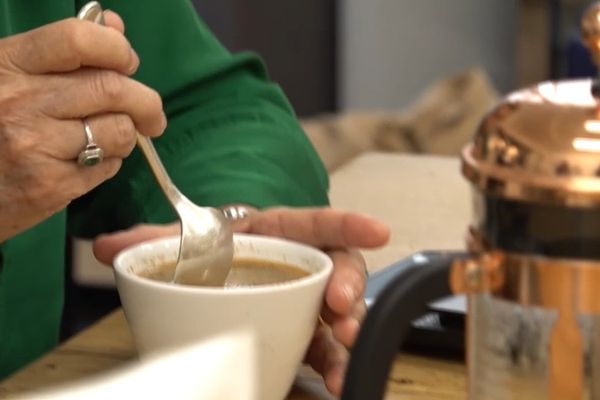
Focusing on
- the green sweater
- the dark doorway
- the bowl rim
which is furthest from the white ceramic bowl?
the dark doorway

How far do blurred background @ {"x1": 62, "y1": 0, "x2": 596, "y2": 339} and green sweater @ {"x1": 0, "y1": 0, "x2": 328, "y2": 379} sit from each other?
5.22 ft

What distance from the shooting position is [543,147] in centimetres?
42

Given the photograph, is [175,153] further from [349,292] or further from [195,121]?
[349,292]

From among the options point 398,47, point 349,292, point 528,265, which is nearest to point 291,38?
point 398,47

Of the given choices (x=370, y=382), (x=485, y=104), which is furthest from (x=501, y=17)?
(x=370, y=382)

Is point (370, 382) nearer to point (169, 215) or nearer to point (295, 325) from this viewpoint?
point (295, 325)

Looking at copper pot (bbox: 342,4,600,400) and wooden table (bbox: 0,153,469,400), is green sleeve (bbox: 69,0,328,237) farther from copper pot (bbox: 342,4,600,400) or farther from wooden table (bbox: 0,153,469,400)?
copper pot (bbox: 342,4,600,400)

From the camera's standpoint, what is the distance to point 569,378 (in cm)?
45

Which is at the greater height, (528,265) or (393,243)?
(528,265)

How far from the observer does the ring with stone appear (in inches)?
28.0

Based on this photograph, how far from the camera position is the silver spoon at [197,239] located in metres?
0.66

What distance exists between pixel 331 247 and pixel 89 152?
0.17 metres

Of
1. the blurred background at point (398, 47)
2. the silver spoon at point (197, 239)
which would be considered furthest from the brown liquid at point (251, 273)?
the blurred background at point (398, 47)

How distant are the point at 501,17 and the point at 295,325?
294 cm
